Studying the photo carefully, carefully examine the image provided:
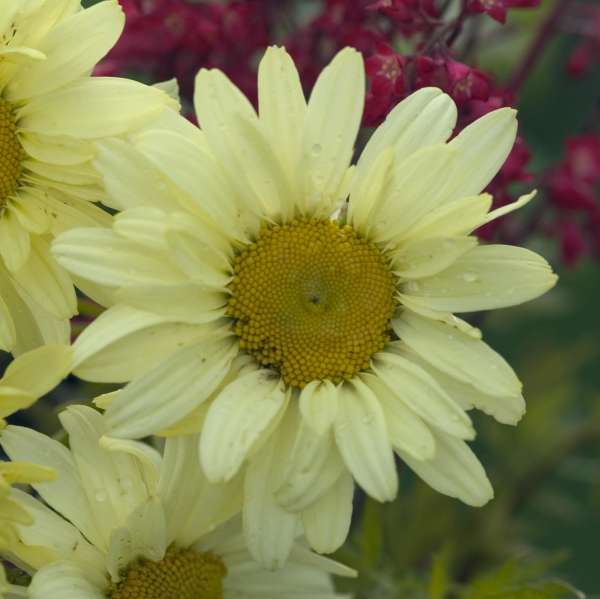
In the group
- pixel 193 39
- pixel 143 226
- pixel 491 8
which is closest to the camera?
pixel 143 226

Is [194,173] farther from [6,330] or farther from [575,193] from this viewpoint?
[575,193]

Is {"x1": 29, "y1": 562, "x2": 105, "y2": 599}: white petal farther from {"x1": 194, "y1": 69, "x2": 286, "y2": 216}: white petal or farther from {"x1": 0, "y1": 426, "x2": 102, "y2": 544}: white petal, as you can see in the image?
{"x1": 194, "y1": 69, "x2": 286, "y2": 216}: white petal

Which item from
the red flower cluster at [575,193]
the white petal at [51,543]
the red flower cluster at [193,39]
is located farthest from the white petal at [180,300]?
the red flower cluster at [575,193]

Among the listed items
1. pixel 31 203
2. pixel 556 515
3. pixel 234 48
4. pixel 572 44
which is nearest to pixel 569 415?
pixel 556 515

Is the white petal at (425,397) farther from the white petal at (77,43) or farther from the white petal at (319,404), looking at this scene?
the white petal at (77,43)

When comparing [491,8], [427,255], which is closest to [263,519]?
[427,255]

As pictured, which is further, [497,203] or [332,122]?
[497,203]
